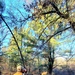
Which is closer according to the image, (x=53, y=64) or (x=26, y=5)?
(x=26, y=5)

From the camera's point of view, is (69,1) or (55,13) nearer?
(69,1)

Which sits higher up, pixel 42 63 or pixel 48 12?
pixel 42 63

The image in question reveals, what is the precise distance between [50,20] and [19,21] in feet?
5.64

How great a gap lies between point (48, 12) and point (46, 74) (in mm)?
28676

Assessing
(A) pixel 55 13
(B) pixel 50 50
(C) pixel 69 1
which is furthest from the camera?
(B) pixel 50 50

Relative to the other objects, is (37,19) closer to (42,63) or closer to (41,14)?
(41,14)

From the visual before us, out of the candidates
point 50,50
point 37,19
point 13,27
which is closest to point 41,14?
point 37,19

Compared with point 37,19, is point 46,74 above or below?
above

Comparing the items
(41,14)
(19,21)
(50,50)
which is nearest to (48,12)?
(41,14)

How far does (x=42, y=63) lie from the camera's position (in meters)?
44.2

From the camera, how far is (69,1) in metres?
13.5

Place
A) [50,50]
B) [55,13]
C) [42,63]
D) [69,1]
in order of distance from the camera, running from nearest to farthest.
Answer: [69,1] → [55,13] → [50,50] → [42,63]

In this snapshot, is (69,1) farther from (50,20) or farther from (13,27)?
(13,27)

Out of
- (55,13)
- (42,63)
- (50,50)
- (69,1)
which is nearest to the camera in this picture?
(69,1)
